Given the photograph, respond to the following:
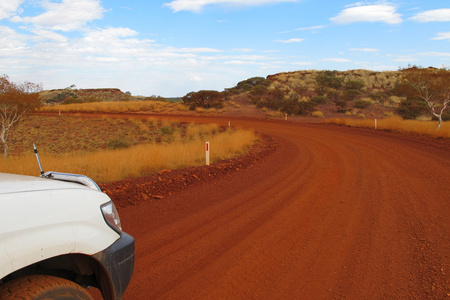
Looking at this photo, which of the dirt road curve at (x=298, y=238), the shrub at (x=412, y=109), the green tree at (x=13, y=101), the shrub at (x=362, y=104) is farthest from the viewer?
the shrub at (x=362, y=104)

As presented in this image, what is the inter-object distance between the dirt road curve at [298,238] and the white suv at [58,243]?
47.6 inches

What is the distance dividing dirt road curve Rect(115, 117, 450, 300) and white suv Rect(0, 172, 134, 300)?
1.21m

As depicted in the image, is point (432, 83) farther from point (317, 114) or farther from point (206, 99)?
point (206, 99)

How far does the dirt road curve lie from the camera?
151 inches

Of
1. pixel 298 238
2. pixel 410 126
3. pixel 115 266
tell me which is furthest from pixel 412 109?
pixel 115 266

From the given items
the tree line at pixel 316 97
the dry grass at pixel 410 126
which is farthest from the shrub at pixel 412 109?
the dry grass at pixel 410 126

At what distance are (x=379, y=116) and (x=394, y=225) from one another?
3482 centimetres

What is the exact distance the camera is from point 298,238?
5.19 meters

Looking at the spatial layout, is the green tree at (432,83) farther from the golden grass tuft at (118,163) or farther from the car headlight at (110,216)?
the car headlight at (110,216)

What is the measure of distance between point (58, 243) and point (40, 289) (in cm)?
29

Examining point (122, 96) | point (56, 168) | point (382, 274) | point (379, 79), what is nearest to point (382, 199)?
point (382, 274)

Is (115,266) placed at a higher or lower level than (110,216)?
lower

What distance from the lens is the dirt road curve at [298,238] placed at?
3838mm

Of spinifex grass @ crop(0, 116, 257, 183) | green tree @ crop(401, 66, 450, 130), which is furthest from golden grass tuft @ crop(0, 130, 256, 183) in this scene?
green tree @ crop(401, 66, 450, 130)
